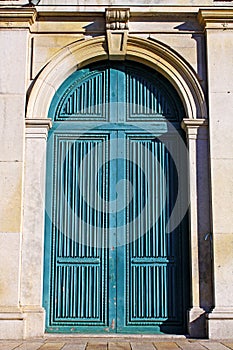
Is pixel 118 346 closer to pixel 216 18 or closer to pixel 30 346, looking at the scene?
pixel 30 346

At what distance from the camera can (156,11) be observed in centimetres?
895

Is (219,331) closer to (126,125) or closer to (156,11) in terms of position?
(126,125)

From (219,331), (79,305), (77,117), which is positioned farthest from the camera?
(77,117)

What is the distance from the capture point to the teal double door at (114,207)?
8469 millimetres

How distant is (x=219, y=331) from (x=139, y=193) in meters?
2.23

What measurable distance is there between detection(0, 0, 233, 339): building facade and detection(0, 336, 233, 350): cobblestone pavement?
0.27 m

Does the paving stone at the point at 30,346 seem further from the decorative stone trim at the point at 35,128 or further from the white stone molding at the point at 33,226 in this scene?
the decorative stone trim at the point at 35,128

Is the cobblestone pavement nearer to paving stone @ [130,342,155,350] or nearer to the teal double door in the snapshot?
paving stone @ [130,342,155,350]

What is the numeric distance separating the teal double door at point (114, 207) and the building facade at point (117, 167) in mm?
15

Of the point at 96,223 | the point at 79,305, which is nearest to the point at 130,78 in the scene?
the point at 96,223

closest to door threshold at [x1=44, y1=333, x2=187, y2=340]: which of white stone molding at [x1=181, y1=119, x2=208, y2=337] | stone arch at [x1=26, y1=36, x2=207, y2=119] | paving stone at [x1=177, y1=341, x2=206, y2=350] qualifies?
white stone molding at [x1=181, y1=119, x2=208, y2=337]

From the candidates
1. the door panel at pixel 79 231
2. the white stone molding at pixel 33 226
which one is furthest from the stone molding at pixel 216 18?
the white stone molding at pixel 33 226

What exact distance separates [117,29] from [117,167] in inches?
81.2

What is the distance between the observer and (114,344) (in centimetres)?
769
